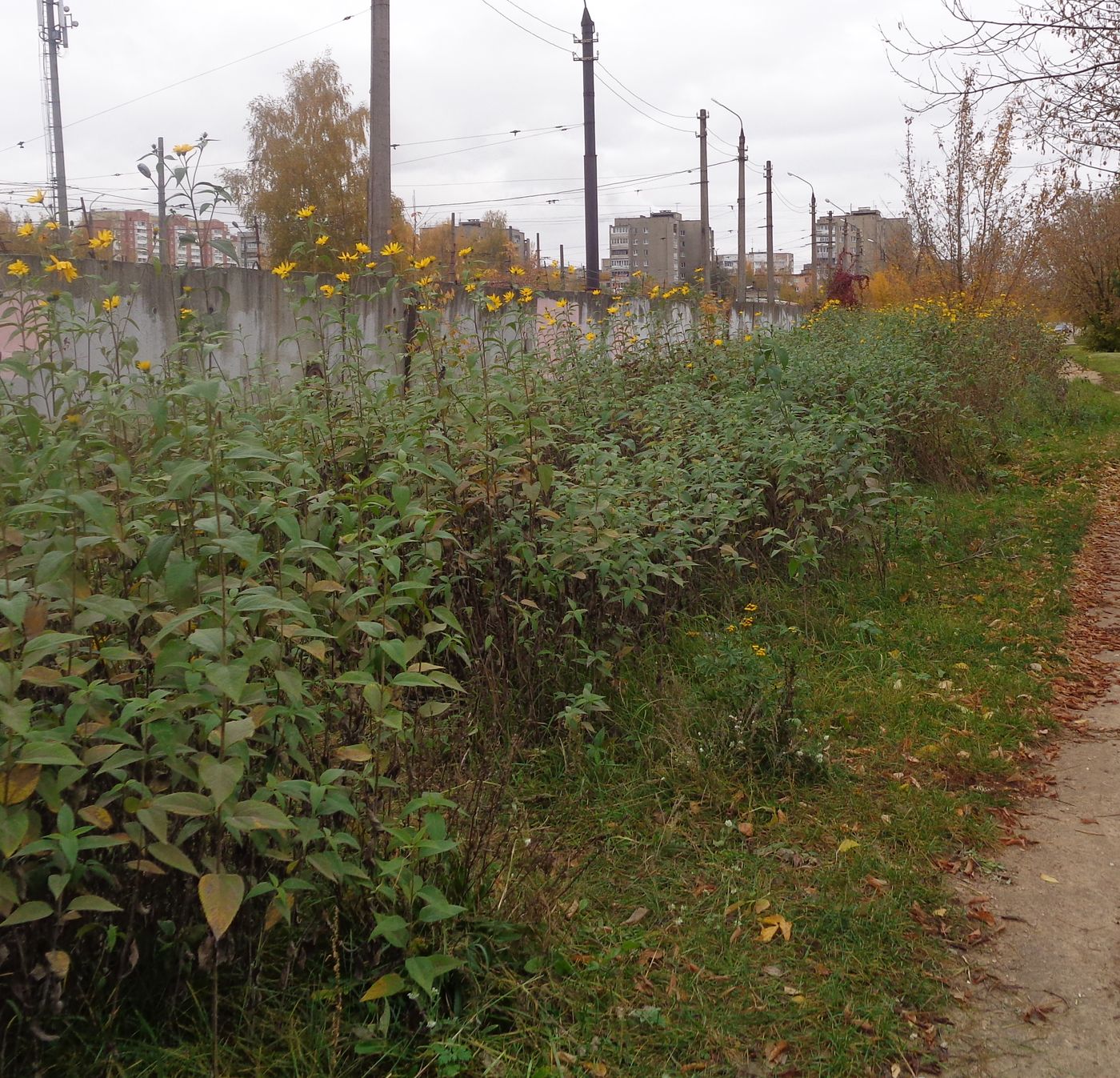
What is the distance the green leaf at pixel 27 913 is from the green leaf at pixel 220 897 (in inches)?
9.7

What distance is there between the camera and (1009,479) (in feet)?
28.6

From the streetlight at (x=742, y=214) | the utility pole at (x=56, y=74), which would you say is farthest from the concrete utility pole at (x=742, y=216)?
the utility pole at (x=56, y=74)

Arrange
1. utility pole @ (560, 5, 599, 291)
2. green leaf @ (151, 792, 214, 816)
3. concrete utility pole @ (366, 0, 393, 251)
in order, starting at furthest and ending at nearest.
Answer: utility pole @ (560, 5, 599, 291), concrete utility pole @ (366, 0, 393, 251), green leaf @ (151, 792, 214, 816)

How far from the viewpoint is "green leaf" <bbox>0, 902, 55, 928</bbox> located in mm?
1733

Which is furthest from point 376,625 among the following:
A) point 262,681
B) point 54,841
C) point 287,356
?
point 287,356

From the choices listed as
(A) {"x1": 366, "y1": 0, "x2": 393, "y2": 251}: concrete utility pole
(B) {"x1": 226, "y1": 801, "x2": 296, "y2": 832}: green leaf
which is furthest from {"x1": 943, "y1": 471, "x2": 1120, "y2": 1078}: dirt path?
(A) {"x1": 366, "y1": 0, "x2": 393, "y2": 251}: concrete utility pole

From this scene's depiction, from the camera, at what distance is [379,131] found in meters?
10.9

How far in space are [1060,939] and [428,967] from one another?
1683mm

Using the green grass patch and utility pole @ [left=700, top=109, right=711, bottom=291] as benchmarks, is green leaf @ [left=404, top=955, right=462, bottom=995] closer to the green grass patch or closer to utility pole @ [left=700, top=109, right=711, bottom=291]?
the green grass patch

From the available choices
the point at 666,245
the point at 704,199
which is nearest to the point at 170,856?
the point at 704,199

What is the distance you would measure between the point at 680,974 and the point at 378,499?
1.36 meters

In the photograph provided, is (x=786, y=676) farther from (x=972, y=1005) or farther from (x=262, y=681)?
(x=262, y=681)

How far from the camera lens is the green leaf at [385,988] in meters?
2.11

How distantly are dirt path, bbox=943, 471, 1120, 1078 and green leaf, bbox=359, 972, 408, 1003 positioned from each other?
1.17m
